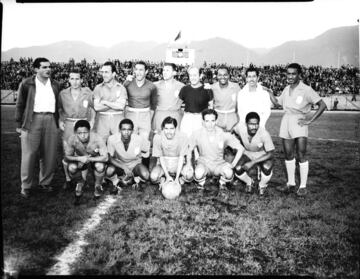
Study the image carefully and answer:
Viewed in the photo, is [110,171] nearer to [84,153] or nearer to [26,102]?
[84,153]

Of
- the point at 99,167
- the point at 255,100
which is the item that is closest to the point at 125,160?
the point at 99,167

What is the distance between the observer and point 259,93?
5.52 m

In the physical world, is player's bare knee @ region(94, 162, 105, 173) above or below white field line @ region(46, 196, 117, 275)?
above

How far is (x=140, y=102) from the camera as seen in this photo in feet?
18.2

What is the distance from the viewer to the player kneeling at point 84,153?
4684mm

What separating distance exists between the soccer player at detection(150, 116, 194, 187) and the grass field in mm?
224

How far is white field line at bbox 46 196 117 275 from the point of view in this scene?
290 centimetres

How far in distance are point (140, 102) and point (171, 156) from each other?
3.69 feet

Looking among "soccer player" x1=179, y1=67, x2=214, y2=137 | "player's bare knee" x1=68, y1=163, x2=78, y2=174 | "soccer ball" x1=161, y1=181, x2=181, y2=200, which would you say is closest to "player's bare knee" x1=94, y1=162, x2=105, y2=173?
"player's bare knee" x1=68, y1=163, x2=78, y2=174

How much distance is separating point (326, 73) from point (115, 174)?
107 feet

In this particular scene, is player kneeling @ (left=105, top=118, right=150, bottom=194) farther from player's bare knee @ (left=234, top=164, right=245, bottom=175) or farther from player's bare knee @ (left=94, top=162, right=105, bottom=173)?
player's bare knee @ (left=234, top=164, right=245, bottom=175)

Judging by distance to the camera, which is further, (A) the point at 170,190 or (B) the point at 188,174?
(B) the point at 188,174

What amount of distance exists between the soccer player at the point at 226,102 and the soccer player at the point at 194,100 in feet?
0.50

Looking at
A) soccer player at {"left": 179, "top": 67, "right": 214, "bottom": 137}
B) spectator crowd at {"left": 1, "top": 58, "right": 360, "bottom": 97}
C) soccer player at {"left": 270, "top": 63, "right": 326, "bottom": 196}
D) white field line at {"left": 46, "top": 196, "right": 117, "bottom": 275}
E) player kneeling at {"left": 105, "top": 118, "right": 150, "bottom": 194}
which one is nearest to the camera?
white field line at {"left": 46, "top": 196, "right": 117, "bottom": 275}
